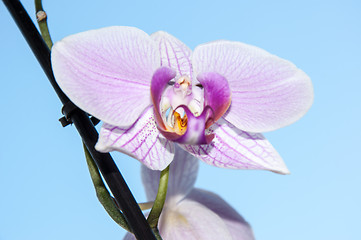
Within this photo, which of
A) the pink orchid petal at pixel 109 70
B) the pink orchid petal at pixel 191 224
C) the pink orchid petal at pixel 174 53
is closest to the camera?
the pink orchid petal at pixel 109 70

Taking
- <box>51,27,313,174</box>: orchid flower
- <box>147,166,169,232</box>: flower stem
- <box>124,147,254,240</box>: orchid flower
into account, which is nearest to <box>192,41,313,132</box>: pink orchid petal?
<box>51,27,313,174</box>: orchid flower

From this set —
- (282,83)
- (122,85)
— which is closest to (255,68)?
(282,83)

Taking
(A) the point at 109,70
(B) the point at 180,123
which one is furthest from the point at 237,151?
(A) the point at 109,70

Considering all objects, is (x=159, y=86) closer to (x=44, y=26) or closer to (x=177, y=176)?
(x=44, y=26)

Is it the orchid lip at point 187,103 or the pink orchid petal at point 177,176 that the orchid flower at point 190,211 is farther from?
the orchid lip at point 187,103

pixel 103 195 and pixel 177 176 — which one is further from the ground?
pixel 103 195

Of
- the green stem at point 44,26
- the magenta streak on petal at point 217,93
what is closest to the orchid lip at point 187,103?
the magenta streak on petal at point 217,93

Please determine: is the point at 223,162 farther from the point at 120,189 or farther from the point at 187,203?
the point at 187,203
